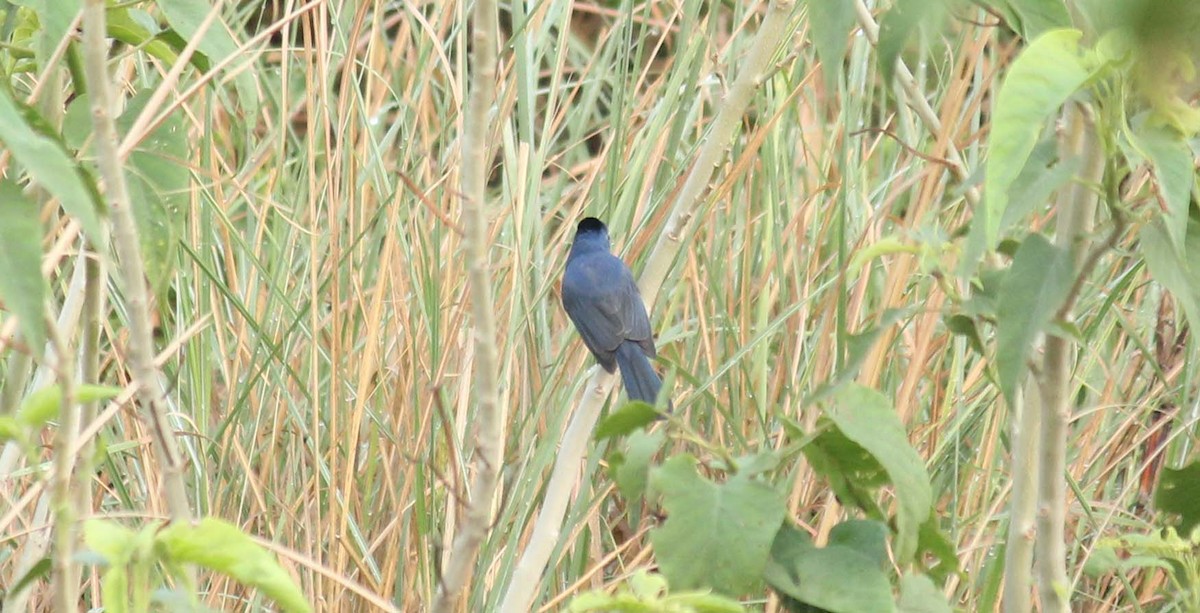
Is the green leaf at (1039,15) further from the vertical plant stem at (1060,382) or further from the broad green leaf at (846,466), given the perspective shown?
the broad green leaf at (846,466)

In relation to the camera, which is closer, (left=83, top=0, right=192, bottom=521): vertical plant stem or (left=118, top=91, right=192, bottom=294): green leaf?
(left=83, top=0, right=192, bottom=521): vertical plant stem

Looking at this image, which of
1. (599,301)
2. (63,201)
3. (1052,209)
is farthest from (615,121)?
(63,201)

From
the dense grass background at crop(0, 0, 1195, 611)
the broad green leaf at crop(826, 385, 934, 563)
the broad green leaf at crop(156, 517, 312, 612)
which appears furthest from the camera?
the dense grass background at crop(0, 0, 1195, 611)

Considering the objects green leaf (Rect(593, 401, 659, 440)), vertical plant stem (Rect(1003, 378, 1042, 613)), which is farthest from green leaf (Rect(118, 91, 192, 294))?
vertical plant stem (Rect(1003, 378, 1042, 613))

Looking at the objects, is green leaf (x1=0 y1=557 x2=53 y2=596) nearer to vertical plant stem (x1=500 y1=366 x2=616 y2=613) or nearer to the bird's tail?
vertical plant stem (x1=500 y1=366 x2=616 y2=613)

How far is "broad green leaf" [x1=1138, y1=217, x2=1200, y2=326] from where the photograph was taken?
46.1 inches

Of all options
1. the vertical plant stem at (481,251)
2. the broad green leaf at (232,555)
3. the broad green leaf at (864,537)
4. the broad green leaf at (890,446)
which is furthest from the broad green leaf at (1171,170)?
the broad green leaf at (232,555)

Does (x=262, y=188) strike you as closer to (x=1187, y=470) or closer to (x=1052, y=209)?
(x=1052, y=209)

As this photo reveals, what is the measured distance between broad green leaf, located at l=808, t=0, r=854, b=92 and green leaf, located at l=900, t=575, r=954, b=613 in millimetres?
518

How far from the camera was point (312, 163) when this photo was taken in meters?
2.25

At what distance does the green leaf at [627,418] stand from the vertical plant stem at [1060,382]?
1.20ft

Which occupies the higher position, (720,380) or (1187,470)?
(1187,470)

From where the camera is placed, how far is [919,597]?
4.61 ft

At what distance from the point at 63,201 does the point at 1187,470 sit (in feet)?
4.03
